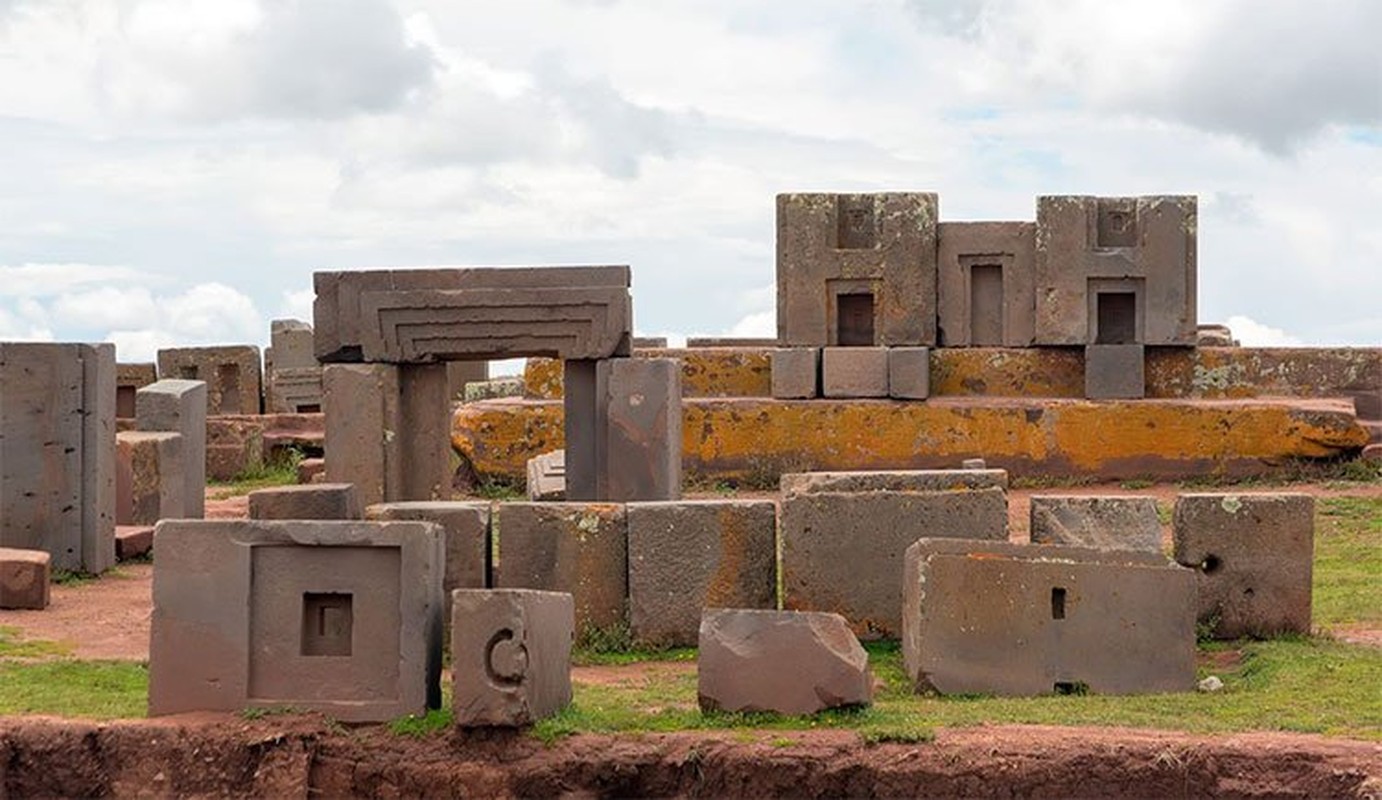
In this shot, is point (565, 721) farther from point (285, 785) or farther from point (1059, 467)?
point (1059, 467)

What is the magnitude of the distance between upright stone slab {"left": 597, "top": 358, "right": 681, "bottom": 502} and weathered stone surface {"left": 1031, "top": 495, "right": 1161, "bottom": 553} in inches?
129

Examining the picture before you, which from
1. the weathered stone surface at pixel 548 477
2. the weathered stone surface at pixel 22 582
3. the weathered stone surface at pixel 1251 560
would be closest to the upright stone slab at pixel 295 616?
the weathered stone surface at pixel 22 582

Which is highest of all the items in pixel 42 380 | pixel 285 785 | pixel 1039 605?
pixel 42 380

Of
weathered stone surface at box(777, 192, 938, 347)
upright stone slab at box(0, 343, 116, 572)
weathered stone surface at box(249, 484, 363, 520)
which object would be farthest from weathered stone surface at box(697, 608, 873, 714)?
weathered stone surface at box(777, 192, 938, 347)

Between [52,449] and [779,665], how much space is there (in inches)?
328

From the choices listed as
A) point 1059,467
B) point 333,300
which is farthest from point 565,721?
point 1059,467

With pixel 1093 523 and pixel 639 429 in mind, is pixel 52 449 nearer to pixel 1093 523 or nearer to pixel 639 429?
pixel 639 429

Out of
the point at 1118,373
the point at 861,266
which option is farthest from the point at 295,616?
the point at 1118,373

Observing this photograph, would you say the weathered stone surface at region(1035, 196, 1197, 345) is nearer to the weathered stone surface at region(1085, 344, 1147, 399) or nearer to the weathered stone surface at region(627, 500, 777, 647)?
the weathered stone surface at region(1085, 344, 1147, 399)

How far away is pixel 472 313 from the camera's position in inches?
601

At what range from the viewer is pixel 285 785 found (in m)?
9.98

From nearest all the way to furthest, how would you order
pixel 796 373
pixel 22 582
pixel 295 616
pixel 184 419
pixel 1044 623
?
pixel 295 616, pixel 1044 623, pixel 22 582, pixel 184 419, pixel 796 373

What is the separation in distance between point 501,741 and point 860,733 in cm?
181

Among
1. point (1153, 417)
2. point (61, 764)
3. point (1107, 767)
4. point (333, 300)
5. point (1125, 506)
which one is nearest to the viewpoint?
point (1107, 767)
